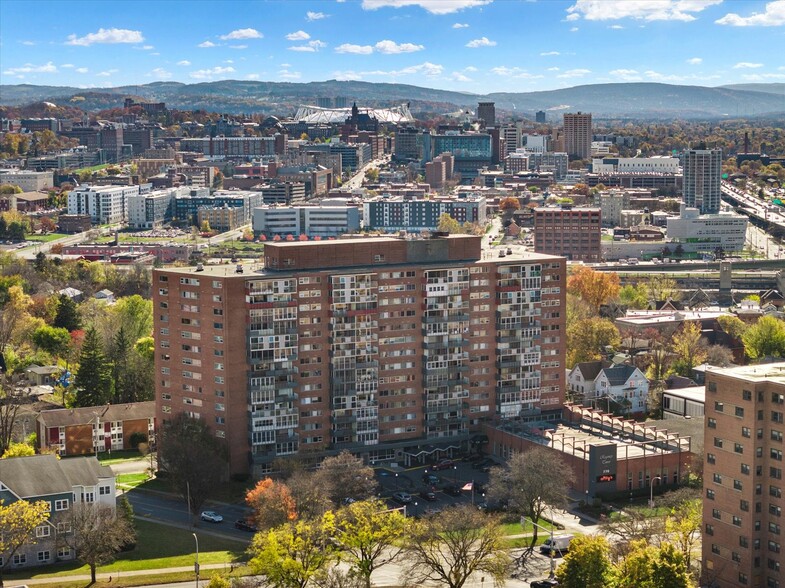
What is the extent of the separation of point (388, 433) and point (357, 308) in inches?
233

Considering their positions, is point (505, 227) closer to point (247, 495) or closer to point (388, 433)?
point (388, 433)

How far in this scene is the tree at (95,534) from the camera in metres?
43.0

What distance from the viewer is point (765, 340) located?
8006 cm

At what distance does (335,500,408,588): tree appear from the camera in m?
41.4

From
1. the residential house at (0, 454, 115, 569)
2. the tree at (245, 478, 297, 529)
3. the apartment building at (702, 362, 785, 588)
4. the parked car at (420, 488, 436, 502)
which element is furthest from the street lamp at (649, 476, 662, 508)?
the residential house at (0, 454, 115, 569)

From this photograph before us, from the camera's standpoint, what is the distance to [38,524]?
43.9m

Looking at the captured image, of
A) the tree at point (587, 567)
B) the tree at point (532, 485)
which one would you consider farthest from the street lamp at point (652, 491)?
the tree at point (587, 567)

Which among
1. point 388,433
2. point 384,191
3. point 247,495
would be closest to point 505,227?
point 384,191

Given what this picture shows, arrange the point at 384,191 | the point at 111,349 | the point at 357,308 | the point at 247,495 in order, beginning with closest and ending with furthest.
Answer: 1. the point at 247,495
2. the point at 357,308
3. the point at 111,349
4. the point at 384,191

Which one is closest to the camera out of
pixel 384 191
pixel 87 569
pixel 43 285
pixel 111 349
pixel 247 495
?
pixel 87 569

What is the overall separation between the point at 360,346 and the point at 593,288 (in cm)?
4548

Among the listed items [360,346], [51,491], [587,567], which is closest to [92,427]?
[360,346]

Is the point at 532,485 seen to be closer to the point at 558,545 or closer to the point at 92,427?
the point at 558,545

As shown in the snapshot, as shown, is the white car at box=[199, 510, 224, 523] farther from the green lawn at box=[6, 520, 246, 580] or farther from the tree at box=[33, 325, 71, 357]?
the tree at box=[33, 325, 71, 357]
